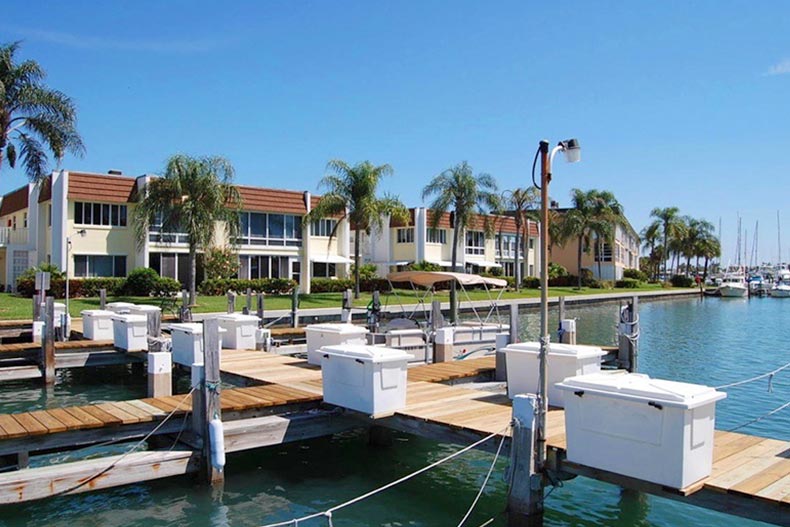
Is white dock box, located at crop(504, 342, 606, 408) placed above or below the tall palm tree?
below

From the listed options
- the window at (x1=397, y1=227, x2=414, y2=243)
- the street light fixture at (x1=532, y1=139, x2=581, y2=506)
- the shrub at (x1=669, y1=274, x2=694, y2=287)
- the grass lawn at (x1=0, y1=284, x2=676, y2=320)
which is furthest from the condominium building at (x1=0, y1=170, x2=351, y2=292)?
the shrub at (x1=669, y1=274, x2=694, y2=287)

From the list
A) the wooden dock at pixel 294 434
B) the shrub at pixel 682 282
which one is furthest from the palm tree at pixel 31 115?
the shrub at pixel 682 282

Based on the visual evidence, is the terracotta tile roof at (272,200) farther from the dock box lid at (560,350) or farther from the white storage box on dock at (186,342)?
the dock box lid at (560,350)

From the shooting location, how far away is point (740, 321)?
42219 mm

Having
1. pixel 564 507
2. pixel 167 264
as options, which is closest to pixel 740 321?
pixel 167 264

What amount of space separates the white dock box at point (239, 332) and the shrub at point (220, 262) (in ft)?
75.9

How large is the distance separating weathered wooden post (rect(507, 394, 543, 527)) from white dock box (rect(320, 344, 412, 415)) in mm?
2542

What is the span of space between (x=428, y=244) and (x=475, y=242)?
712 cm

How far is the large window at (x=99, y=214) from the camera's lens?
127 ft

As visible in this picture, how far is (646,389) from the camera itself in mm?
7156

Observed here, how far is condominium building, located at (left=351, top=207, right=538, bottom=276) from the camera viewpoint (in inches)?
2228

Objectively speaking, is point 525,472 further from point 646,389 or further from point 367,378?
point 367,378

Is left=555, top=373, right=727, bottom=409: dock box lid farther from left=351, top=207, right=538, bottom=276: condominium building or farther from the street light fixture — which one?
left=351, top=207, right=538, bottom=276: condominium building

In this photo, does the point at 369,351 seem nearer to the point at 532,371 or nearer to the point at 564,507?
the point at 532,371
